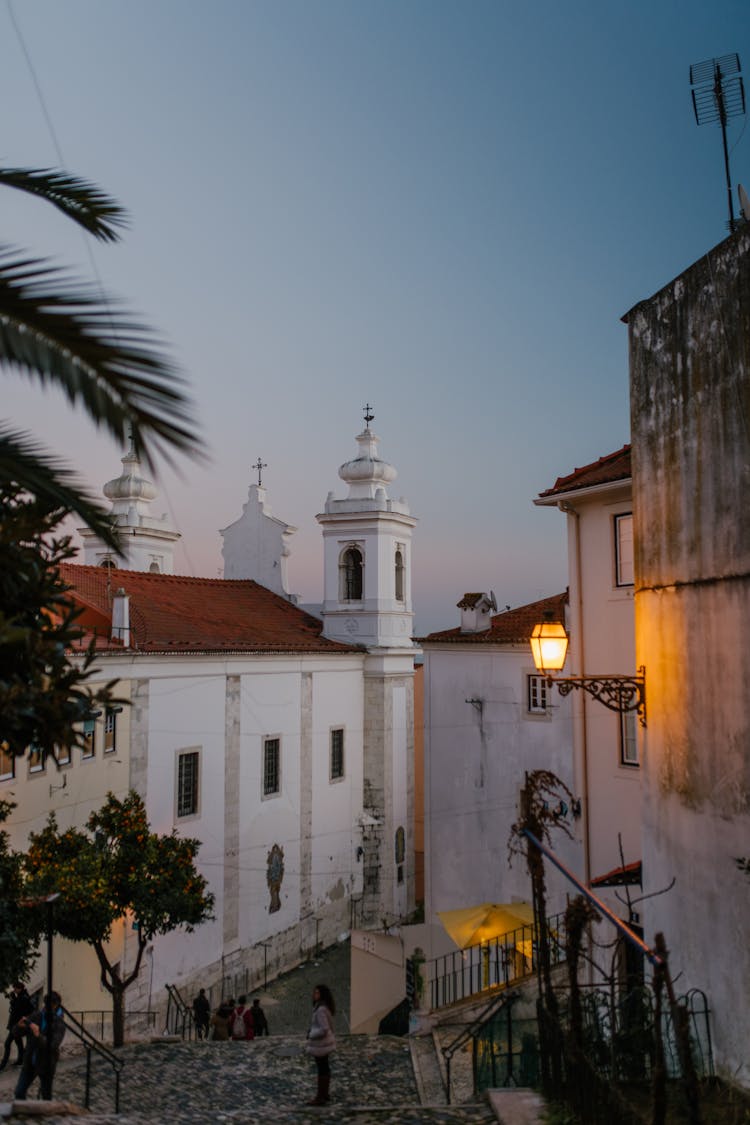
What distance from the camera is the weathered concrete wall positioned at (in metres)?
7.12

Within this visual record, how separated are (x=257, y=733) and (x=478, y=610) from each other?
9.55 metres

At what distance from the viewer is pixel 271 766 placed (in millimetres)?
28609

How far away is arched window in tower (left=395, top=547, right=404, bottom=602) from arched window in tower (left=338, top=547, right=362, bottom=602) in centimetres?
159

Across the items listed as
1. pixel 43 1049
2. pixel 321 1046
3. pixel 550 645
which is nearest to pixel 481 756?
pixel 321 1046

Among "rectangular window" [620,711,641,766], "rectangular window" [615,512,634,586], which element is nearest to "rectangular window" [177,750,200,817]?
"rectangular window" [620,711,641,766]

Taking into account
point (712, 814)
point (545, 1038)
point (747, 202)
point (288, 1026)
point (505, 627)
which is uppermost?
point (747, 202)

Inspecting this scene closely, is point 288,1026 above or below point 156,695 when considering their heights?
below

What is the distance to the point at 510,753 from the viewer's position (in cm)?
1959

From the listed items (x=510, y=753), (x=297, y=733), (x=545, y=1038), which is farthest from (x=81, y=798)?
(x=545, y=1038)

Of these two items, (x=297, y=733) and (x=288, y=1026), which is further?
(x=297, y=733)

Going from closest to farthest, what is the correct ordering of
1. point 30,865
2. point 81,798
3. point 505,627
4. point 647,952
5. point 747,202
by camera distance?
point 647,952 < point 747,202 < point 30,865 < point 81,798 < point 505,627

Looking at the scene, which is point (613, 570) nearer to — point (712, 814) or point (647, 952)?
point (712, 814)

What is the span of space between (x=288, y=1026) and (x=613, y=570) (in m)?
14.7

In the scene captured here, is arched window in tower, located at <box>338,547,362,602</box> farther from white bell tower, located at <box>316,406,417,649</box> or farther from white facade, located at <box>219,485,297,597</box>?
white facade, located at <box>219,485,297,597</box>
